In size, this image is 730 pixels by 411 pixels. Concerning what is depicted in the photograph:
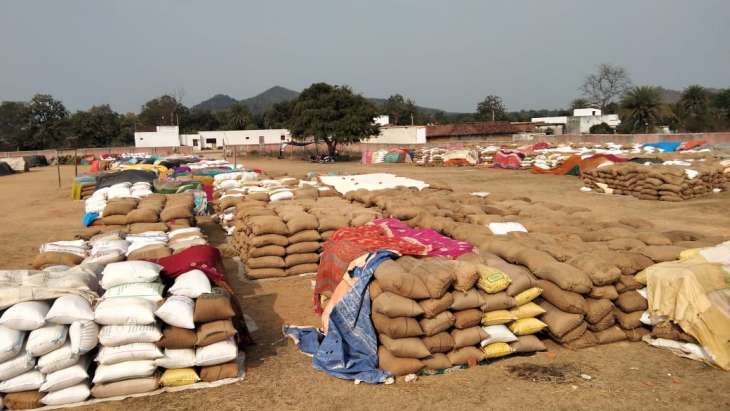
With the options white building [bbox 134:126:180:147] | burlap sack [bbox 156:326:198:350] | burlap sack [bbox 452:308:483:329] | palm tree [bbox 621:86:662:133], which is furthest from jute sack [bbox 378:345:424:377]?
white building [bbox 134:126:180:147]

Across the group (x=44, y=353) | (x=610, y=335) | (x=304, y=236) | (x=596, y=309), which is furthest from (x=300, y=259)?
(x=610, y=335)

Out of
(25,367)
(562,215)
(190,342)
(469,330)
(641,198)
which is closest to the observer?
(25,367)

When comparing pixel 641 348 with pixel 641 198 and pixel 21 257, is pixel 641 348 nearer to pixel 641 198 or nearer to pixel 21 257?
pixel 21 257

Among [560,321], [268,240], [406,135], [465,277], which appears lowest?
[560,321]

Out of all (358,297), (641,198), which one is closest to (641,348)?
(358,297)

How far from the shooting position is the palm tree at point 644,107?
143 feet

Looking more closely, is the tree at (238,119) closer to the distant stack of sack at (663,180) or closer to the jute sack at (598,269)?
the distant stack of sack at (663,180)

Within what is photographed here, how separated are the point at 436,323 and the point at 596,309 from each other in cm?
187

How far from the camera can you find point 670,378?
4.79m

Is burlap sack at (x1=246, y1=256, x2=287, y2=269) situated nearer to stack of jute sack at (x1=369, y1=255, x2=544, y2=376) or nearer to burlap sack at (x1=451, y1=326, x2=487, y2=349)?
stack of jute sack at (x1=369, y1=255, x2=544, y2=376)

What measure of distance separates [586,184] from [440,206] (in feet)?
42.5

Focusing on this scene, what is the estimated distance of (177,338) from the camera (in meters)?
4.69

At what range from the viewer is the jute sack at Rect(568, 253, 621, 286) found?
5410 mm

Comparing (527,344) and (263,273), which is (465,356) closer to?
(527,344)
